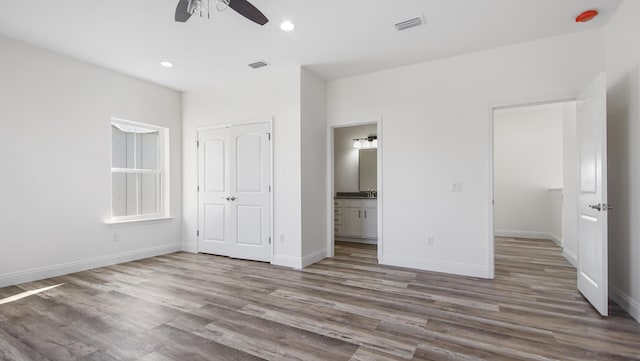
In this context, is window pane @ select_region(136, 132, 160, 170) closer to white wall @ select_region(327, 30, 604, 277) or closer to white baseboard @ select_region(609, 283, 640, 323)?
white wall @ select_region(327, 30, 604, 277)

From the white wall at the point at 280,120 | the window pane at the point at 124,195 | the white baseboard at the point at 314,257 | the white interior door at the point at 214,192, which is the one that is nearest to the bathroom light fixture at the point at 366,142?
the white wall at the point at 280,120

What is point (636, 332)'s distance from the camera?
2.30m

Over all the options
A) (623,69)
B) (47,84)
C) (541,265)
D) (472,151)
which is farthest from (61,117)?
(541,265)

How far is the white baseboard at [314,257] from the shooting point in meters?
4.29

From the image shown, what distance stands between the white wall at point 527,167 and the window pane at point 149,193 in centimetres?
693


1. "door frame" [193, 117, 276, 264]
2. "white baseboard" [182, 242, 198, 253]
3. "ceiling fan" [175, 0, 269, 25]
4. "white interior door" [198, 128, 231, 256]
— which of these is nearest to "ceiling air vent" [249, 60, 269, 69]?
"door frame" [193, 117, 276, 264]

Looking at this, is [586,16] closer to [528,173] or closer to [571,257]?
[571,257]

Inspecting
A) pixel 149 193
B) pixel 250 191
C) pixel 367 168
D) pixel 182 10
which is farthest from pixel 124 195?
pixel 367 168

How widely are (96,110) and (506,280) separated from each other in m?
5.77

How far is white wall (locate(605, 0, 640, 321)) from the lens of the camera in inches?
99.9

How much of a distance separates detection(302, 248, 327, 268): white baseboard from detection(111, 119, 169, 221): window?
2746 mm

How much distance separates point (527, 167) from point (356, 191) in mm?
3726

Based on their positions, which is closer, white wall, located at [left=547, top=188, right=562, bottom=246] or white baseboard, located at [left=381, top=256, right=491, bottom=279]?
white baseboard, located at [left=381, top=256, right=491, bottom=279]

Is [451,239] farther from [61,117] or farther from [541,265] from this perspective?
[61,117]
